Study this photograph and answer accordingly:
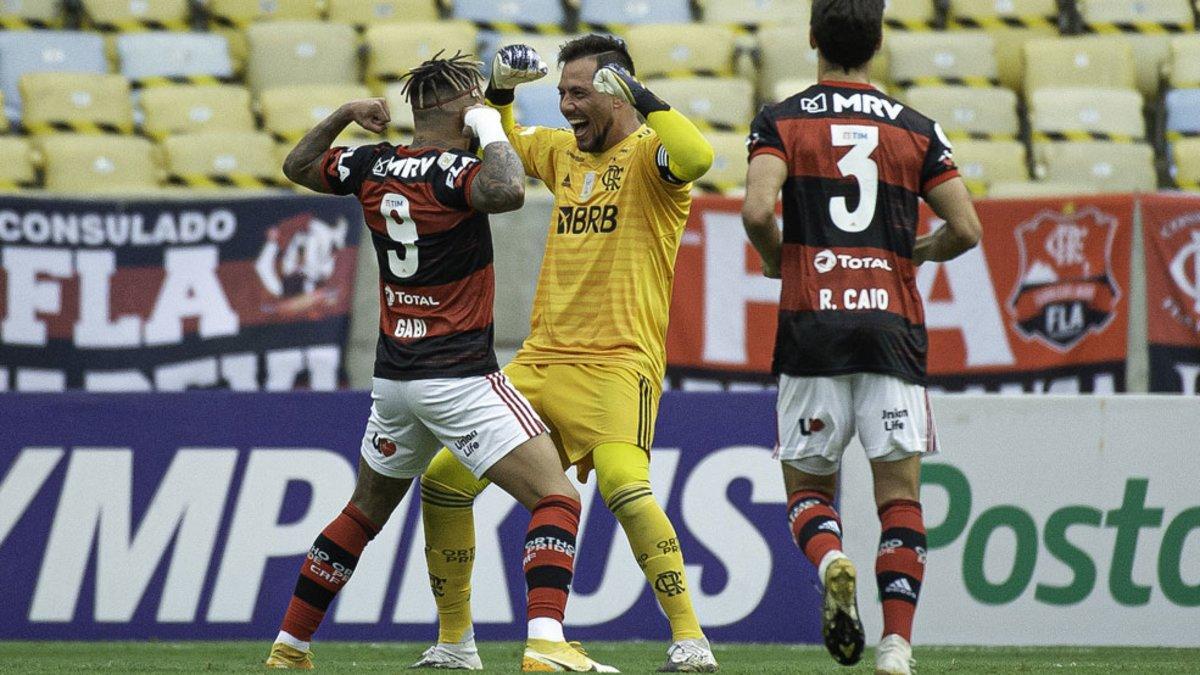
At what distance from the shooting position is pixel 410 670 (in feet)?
20.3

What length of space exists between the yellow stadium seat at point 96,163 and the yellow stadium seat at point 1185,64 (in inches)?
300

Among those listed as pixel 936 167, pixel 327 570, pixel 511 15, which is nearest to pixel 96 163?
pixel 511 15

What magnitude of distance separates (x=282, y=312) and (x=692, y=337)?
7.54 feet

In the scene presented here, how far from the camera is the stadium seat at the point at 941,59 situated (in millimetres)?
13617

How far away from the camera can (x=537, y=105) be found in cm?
1279

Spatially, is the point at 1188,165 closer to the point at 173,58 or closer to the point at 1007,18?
the point at 1007,18

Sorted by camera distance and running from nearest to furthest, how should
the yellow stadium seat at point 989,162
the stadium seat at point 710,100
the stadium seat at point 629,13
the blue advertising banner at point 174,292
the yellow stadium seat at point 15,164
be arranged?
the blue advertising banner at point 174,292
the yellow stadium seat at point 15,164
the yellow stadium seat at point 989,162
the stadium seat at point 710,100
the stadium seat at point 629,13

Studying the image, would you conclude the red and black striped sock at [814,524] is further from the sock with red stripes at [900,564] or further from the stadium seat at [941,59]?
the stadium seat at [941,59]

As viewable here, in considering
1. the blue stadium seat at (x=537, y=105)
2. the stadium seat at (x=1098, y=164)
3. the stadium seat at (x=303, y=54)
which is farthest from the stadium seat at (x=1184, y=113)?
the stadium seat at (x=303, y=54)

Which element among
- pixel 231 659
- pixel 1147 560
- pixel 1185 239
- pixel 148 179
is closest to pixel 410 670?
pixel 231 659

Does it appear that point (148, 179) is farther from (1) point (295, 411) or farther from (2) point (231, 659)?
(2) point (231, 659)

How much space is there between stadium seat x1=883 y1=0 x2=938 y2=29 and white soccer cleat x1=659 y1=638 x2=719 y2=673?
30.6 ft

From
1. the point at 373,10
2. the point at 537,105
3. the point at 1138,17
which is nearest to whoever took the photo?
the point at 537,105

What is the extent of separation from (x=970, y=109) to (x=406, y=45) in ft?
13.8
